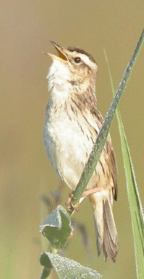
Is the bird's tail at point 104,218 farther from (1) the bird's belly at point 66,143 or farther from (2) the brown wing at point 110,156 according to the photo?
(1) the bird's belly at point 66,143

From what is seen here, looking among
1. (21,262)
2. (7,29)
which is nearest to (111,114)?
(21,262)

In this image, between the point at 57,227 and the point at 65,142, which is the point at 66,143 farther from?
the point at 57,227

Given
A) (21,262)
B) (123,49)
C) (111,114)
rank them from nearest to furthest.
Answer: (111,114), (21,262), (123,49)

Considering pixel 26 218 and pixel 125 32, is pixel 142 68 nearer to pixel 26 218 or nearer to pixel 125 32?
pixel 125 32

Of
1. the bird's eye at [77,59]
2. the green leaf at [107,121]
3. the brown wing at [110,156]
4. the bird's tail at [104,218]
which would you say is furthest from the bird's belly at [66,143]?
the green leaf at [107,121]

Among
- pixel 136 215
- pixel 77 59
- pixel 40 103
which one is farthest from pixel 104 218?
pixel 40 103
